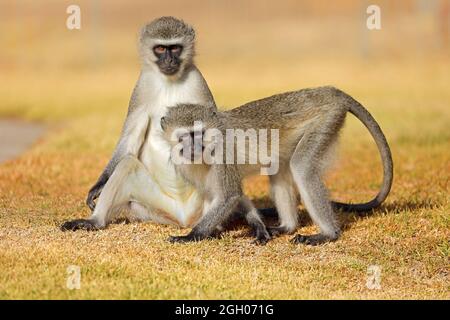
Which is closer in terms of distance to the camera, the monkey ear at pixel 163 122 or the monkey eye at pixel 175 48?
the monkey ear at pixel 163 122

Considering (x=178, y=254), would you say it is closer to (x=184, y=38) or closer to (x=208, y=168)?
(x=208, y=168)

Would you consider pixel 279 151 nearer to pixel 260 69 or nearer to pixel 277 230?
pixel 277 230

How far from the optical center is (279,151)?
778 centimetres

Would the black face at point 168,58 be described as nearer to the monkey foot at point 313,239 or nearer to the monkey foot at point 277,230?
the monkey foot at point 277,230

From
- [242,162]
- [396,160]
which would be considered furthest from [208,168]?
[396,160]

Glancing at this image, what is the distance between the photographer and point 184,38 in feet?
26.4

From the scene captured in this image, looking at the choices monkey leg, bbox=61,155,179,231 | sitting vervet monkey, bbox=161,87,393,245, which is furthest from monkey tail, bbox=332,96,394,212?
monkey leg, bbox=61,155,179,231

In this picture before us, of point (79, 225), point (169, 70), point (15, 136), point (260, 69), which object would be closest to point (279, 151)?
point (169, 70)

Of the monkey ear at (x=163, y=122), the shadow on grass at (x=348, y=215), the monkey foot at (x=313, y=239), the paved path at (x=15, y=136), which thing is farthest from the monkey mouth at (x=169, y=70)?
the paved path at (x=15, y=136)

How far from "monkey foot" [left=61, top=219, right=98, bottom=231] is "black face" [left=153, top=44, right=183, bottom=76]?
1537 millimetres

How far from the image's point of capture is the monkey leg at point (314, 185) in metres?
7.56

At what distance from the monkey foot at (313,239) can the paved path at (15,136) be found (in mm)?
6608

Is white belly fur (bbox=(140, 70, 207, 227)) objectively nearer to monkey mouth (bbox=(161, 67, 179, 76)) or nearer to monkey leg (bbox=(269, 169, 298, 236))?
monkey mouth (bbox=(161, 67, 179, 76))
